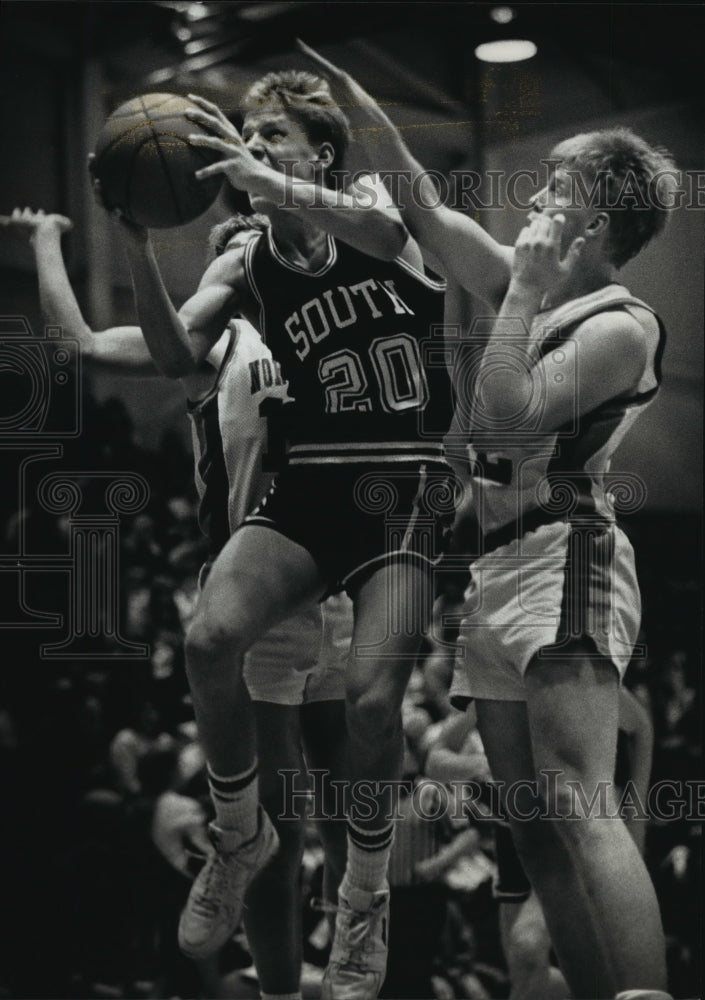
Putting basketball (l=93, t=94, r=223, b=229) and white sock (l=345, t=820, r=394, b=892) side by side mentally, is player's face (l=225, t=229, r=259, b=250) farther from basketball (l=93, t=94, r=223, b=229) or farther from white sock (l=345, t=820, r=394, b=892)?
white sock (l=345, t=820, r=394, b=892)

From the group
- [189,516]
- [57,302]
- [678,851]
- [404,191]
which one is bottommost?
[678,851]

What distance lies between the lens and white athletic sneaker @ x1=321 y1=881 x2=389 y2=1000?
3.16 meters

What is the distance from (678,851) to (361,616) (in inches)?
47.2

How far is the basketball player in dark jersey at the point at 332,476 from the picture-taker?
3141 millimetres

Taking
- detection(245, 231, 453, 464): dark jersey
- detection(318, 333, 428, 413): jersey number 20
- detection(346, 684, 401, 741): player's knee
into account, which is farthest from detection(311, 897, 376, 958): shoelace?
Answer: detection(318, 333, 428, 413): jersey number 20

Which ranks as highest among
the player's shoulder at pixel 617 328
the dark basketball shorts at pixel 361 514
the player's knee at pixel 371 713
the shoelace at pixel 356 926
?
the player's shoulder at pixel 617 328

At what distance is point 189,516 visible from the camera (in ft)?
11.3

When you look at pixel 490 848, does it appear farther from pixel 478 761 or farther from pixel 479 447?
pixel 479 447

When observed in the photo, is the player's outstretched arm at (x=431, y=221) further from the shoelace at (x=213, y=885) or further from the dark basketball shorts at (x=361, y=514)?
the shoelace at (x=213, y=885)

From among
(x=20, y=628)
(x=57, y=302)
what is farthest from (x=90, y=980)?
(x=57, y=302)

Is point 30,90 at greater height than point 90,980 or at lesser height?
greater

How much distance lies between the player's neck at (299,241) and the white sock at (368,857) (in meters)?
1.54

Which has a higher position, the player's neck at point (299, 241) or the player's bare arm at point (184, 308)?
the player's neck at point (299, 241)
